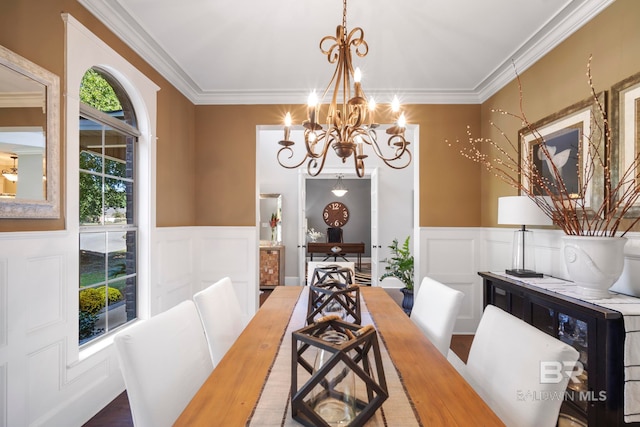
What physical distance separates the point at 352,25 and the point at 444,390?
2.29 m

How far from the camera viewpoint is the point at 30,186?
1.62m

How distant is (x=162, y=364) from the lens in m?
1.12

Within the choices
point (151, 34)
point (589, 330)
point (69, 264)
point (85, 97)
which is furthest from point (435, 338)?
point (151, 34)

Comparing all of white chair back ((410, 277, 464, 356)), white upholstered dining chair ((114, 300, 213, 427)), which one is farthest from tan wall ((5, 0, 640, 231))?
white upholstered dining chair ((114, 300, 213, 427))

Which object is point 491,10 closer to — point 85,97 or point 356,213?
point 85,97

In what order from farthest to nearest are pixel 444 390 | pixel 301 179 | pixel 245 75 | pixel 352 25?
pixel 301 179 < pixel 245 75 < pixel 352 25 < pixel 444 390

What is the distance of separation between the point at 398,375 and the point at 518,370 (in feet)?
1.26

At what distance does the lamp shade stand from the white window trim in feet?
9.10

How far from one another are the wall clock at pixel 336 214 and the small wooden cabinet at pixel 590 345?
7981 mm

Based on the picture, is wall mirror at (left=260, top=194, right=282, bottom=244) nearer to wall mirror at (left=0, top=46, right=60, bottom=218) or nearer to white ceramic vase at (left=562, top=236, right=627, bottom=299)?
wall mirror at (left=0, top=46, right=60, bottom=218)

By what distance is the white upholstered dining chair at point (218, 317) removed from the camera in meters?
1.58

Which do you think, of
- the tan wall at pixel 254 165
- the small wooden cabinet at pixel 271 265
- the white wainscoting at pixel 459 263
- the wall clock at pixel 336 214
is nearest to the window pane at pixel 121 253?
the tan wall at pixel 254 165

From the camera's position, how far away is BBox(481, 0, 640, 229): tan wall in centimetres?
182

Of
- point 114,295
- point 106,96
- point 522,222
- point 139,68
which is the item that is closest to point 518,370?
point 522,222
